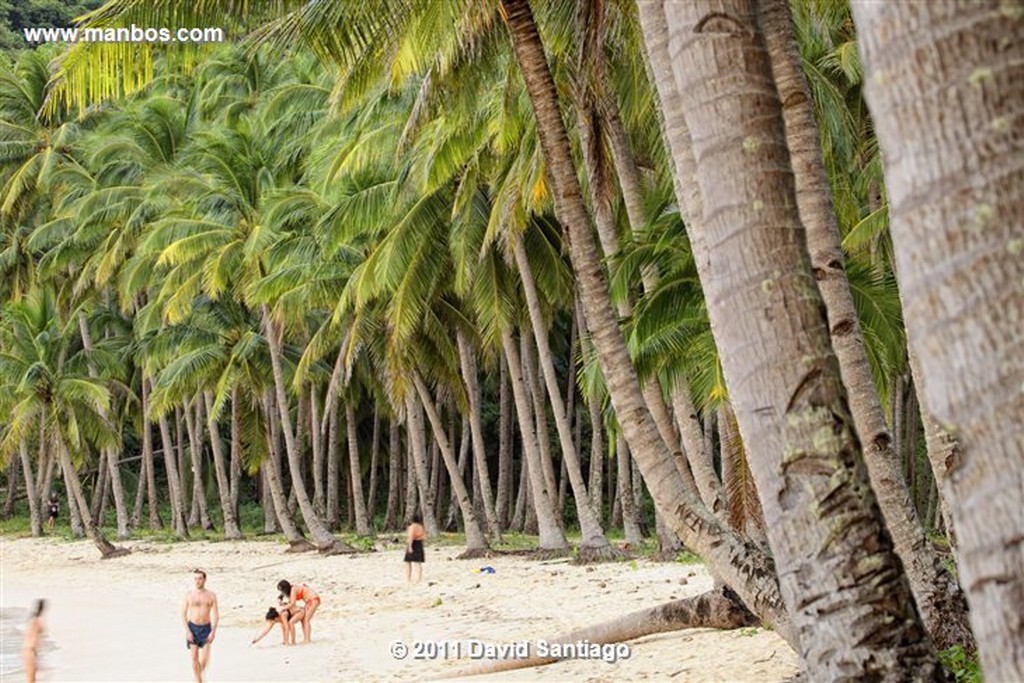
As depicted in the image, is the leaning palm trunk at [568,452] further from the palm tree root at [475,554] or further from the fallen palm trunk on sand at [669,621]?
the fallen palm trunk on sand at [669,621]

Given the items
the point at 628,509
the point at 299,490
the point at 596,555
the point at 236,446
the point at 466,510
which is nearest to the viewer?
the point at 596,555

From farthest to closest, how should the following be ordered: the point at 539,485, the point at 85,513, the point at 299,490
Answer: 1. the point at 85,513
2. the point at 299,490
3. the point at 539,485

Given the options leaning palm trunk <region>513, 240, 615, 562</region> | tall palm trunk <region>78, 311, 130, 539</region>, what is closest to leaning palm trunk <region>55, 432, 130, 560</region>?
tall palm trunk <region>78, 311, 130, 539</region>

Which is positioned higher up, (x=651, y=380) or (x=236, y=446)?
(x=236, y=446)

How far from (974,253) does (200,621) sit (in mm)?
12231

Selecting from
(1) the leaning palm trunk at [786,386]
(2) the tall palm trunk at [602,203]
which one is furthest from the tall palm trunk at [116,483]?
(1) the leaning palm trunk at [786,386]

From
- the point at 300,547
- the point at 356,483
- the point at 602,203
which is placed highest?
the point at 602,203

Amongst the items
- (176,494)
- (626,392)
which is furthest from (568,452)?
(176,494)

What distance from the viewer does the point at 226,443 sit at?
2025 inches

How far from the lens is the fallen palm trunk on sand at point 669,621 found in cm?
941

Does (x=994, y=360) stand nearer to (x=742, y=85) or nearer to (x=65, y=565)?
(x=742, y=85)

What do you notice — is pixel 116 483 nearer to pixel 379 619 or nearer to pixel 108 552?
pixel 108 552

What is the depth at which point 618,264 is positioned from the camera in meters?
13.4

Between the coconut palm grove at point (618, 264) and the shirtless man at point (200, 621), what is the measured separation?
5.23 metres
